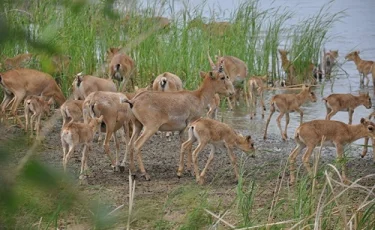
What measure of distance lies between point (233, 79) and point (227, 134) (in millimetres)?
5981

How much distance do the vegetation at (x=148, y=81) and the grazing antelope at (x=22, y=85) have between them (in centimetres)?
32

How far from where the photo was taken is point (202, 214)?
5.82m

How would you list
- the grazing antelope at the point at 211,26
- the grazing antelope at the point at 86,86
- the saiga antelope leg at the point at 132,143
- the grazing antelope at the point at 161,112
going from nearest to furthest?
1. the grazing antelope at the point at 161,112
2. the saiga antelope leg at the point at 132,143
3. the grazing antelope at the point at 86,86
4. the grazing antelope at the point at 211,26

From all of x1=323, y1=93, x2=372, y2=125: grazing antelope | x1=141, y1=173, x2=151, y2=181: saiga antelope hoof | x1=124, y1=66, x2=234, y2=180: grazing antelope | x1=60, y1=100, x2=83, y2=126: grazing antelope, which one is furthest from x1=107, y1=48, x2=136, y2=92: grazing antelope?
x1=141, y1=173, x2=151, y2=181: saiga antelope hoof

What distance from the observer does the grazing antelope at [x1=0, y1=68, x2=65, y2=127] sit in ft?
38.9

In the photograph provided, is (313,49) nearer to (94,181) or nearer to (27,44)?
(94,181)

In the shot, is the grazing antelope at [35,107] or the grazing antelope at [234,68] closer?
the grazing antelope at [35,107]

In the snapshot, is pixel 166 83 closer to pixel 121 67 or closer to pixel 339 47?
pixel 121 67

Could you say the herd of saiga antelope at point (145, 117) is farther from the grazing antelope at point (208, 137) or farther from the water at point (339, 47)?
the water at point (339, 47)

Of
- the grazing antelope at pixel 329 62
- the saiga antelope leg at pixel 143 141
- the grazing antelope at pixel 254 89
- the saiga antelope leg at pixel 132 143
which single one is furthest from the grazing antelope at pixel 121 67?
the grazing antelope at pixel 329 62

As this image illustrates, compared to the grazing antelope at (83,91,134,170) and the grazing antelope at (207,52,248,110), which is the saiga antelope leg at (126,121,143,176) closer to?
the grazing antelope at (83,91,134,170)

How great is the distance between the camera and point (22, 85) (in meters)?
11.9

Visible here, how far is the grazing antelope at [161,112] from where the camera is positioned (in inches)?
374

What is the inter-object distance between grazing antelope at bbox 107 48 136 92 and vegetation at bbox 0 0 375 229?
8.8 inches
